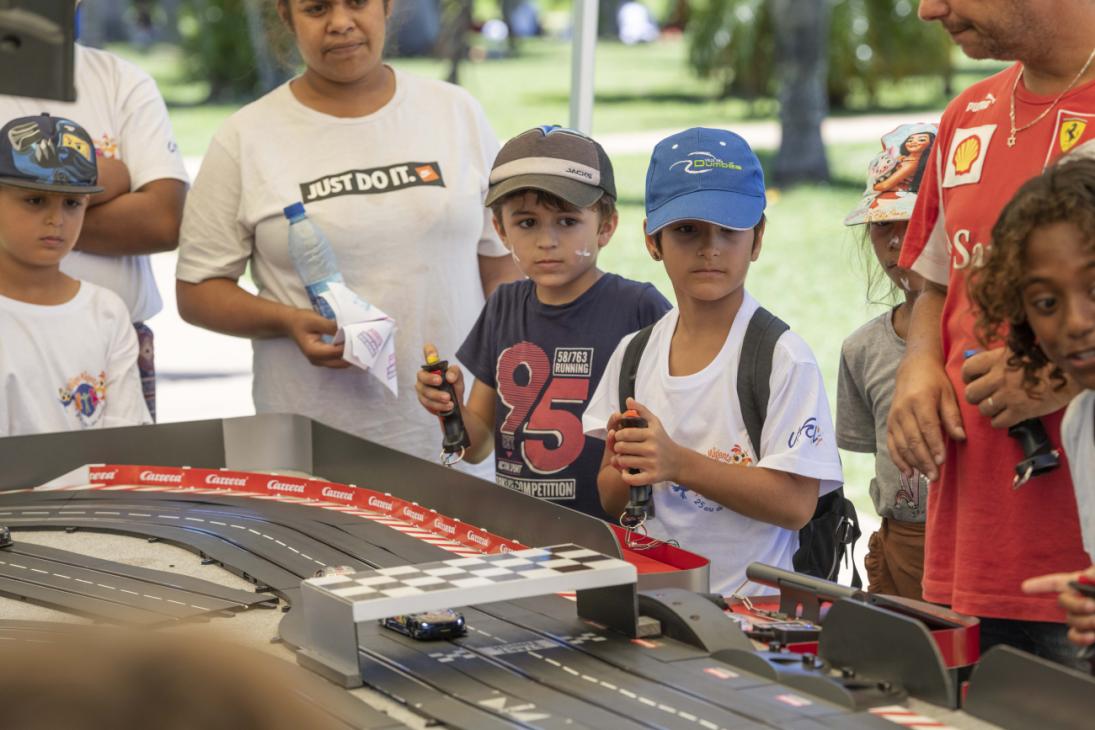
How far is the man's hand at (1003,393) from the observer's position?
7.17ft

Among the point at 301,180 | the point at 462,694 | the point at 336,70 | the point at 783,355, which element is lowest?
the point at 462,694

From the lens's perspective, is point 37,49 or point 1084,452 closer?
point 1084,452

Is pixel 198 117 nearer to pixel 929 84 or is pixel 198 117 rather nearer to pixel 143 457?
pixel 929 84

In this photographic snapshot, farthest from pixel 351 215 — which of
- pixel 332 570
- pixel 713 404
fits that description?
pixel 332 570

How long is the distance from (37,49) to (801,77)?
1117cm

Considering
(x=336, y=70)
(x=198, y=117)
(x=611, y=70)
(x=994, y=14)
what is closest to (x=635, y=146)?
(x=198, y=117)

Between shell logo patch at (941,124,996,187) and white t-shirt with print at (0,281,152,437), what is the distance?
1962mm

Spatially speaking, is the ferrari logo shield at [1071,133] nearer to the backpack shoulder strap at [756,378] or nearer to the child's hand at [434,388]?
the backpack shoulder strap at [756,378]

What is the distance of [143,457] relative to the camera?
3361 millimetres

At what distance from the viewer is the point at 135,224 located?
3.68 meters

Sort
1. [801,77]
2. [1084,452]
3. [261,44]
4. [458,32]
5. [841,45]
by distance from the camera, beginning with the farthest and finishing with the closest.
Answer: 1. [458,32]
2. [841,45]
3. [801,77]
4. [261,44]
5. [1084,452]

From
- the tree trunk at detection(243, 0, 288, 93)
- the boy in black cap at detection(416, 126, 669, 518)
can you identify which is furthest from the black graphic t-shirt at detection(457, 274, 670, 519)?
the tree trunk at detection(243, 0, 288, 93)

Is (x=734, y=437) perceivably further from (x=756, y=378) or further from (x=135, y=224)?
(x=135, y=224)

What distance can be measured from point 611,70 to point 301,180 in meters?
22.2
